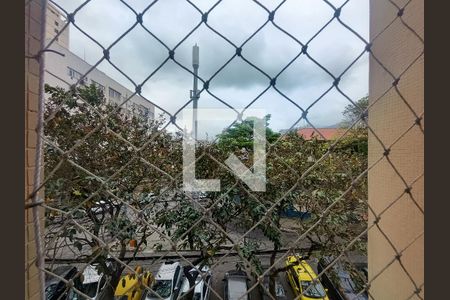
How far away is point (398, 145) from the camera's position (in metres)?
0.56

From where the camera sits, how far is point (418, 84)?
52 cm

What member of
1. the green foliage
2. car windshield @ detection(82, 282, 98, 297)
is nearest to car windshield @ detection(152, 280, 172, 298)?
car windshield @ detection(82, 282, 98, 297)

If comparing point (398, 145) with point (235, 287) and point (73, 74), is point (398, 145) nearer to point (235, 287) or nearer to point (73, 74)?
point (73, 74)

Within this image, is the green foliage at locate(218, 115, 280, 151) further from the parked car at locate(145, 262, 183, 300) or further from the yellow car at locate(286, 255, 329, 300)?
the parked car at locate(145, 262, 183, 300)

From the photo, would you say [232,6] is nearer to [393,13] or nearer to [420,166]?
[393,13]

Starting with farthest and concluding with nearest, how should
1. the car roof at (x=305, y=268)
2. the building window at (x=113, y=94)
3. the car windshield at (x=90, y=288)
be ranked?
the car windshield at (x=90, y=288)
the building window at (x=113, y=94)
the car roof at (x=305, y=268)

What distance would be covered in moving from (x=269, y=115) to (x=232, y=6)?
238 mm

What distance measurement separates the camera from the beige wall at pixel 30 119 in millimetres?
354

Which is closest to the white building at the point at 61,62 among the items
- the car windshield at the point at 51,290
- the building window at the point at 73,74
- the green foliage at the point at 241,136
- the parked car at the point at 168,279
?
the building window at the point at 73,74

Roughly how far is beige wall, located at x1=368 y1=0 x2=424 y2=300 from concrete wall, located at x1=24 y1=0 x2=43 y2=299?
0.57 m

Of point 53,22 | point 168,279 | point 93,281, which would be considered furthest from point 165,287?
point 53,22

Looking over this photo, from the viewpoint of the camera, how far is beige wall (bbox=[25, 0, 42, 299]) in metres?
0.35

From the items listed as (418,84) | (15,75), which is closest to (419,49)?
(418,84)

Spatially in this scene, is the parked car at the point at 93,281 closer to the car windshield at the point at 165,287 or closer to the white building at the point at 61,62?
the car windshield at the point at 165,287
